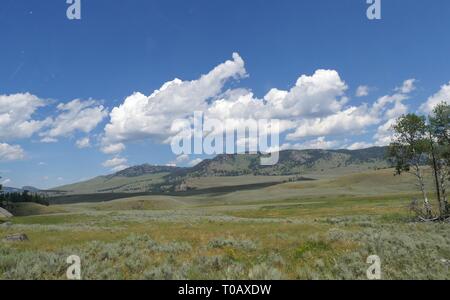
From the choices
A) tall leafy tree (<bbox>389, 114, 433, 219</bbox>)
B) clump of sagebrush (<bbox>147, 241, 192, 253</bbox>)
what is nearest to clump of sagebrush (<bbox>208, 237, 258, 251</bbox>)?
clump of sagebrush (<bbox>147, 241, 192, 253</bbox>)

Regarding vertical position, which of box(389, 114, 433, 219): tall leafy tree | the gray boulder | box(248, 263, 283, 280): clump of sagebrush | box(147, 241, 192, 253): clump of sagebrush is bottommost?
the gray boulder

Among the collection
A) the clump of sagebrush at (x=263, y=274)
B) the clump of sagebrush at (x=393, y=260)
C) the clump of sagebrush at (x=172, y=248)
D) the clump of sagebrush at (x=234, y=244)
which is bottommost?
the clump of sagebrush at (x=234, y=244)

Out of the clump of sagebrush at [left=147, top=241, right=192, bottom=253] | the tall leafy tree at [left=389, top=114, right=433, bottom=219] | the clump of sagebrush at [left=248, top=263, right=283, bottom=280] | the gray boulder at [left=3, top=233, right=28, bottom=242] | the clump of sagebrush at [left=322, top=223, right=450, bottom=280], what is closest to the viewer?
the clump of sagebrush at [left=248, top=263, right=283, bottom=280]

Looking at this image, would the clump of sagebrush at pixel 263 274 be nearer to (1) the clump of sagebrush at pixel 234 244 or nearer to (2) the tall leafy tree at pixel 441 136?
(1) the clump of sagebrush at pixel 234 244

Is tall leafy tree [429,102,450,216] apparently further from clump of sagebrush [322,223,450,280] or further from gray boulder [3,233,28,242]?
gray boulder [3,233,28,242]

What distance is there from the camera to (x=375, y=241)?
2148 cm

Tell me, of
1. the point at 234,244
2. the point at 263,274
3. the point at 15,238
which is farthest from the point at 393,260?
the point at 15,238

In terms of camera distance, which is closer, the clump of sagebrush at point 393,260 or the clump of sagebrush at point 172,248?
the clump of sagebrush at point 393,260

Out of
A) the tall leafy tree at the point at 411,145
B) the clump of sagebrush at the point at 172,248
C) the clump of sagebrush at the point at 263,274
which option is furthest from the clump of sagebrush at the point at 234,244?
the tall leafy tree at the point at 411,145

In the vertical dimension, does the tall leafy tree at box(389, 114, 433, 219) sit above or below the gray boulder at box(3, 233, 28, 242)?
above
